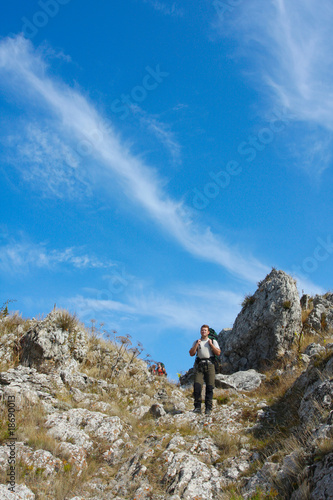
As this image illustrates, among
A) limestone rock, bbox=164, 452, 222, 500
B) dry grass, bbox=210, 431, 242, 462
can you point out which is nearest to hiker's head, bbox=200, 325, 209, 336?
dry grass, bbox=210, 431, 242, 462

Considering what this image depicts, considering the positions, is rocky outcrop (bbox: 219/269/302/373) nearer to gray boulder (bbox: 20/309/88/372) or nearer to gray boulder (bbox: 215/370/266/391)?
gray boulder (bbox: 215/370/266/391)

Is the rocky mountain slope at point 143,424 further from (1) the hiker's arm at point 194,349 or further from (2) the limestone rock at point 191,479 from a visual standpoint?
(1) the hiker's arm at point 194,349

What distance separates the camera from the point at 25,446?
6598 millimetres

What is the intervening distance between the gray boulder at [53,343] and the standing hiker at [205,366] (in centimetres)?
435

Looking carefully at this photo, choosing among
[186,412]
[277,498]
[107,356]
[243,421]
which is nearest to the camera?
[277,498]

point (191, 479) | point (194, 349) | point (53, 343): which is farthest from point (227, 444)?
point (53, 343)

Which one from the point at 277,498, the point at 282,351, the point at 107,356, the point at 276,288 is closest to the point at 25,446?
the point at 277,498

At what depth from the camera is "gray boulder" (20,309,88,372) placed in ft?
35.5

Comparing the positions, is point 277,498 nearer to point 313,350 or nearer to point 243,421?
point 243,421

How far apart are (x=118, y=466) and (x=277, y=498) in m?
3.53

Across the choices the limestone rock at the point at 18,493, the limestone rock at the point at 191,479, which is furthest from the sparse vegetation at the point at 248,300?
the limestone rock at the point at 18,493

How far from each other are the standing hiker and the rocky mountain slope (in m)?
0.41

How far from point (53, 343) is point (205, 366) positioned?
5.07 m

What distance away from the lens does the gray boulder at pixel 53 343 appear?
10822 mm
